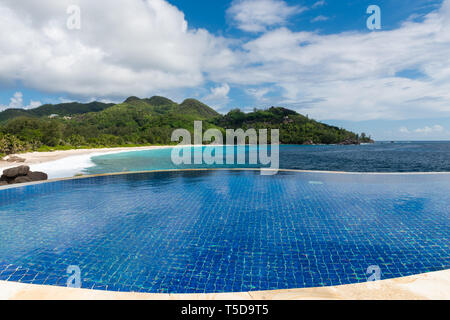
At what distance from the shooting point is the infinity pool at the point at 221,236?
4.40 metres

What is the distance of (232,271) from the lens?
4555 millimetres

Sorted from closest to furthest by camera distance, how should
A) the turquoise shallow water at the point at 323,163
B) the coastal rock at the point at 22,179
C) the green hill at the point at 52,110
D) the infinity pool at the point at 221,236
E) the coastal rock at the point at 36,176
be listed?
the infinity pool at the point at 221,236 → the coastal rock at the point at 22,179 → the coastal rock at the point at 36,176 → the turquoise shallow water at the point at 323,163 → the green hill at the point at 52,110

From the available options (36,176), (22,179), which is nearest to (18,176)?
(22,179)

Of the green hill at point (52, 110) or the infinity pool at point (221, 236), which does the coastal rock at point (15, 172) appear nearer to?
the infinity pool at point (221, 236)

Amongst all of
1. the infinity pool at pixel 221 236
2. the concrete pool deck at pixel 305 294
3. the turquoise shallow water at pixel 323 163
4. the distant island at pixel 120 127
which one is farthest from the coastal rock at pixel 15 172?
the distant island at pixel 120 127

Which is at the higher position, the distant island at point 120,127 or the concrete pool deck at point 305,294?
the distant island at point 120,127

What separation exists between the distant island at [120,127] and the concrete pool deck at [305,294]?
1705 inches

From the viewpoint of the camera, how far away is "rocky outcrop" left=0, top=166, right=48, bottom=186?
507 inches

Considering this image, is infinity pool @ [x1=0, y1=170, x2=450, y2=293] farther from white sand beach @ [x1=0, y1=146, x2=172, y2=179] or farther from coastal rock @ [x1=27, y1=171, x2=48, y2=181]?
white sand beach @ [x1=0, y1=146, x2=172, y2=179]

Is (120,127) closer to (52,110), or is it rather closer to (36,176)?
(52,110)

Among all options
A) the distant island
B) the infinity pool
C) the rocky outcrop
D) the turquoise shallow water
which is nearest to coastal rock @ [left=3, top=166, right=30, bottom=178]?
the rocky outcrop

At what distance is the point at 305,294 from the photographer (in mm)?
3080

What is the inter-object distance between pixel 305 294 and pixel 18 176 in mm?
15843
